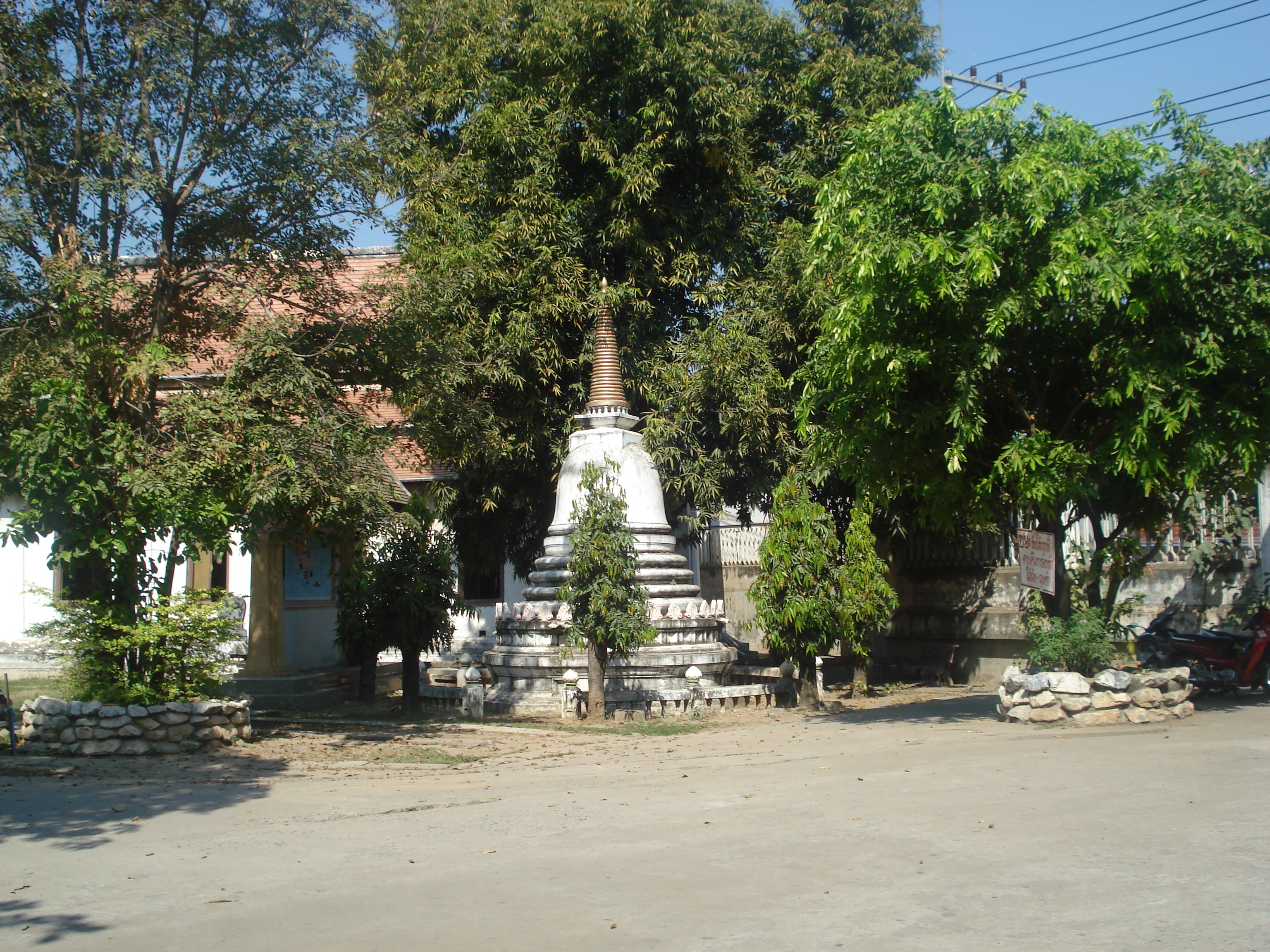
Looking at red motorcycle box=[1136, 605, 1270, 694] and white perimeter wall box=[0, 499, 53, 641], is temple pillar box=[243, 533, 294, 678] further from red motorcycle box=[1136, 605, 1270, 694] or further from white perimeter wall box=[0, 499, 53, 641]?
red motorcycle box=[1136, 605, 1270, 694]

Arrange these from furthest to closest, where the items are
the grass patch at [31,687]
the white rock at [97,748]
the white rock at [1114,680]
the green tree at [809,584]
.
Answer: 1. the grass patch at [31,687]
2. the green tree at [809,584]
3. the white rock at [1114,680]
4. the white rock at [97,748]

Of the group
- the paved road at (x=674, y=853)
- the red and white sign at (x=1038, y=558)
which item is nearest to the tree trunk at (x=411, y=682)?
the paved road at (x=674, y=853)

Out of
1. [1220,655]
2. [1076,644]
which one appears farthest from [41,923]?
[1220,655]

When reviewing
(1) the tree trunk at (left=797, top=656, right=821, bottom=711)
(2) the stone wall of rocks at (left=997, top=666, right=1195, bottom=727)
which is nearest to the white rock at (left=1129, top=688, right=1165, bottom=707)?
(2) the stone wall of rocks at (left=997, top=666, right=1195, bottom=727)

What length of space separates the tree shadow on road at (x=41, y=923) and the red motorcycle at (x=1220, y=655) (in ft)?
36.5

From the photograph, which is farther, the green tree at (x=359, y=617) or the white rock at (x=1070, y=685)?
the green tree at (x=359, y=617)

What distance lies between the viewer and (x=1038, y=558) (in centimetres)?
1101

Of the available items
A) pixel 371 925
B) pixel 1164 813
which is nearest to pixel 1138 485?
pixel 1164 813

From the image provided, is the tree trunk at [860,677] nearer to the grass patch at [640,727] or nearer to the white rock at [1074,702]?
the grass patch at [640,727]

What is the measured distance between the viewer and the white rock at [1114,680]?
417 inches

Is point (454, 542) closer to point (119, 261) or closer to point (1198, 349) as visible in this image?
point (119, 261)

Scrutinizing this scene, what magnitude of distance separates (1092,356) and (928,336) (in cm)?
165

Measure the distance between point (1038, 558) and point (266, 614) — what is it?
35.3 ft

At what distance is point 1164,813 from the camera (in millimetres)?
6680
